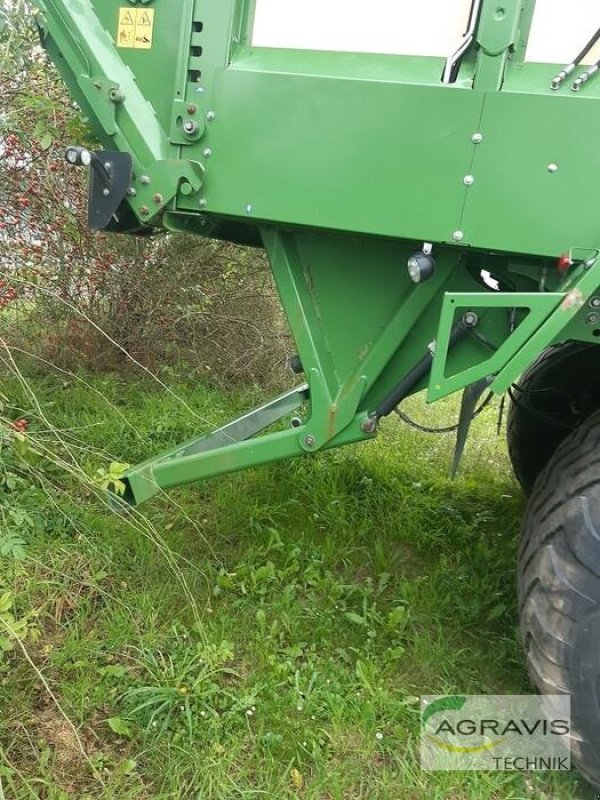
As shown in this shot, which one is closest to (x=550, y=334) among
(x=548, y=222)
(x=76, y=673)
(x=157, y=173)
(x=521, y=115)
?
(x=548, y=222)

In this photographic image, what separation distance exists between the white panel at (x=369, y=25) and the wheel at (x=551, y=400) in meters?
1.22

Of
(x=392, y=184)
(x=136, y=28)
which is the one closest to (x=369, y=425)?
(x=392, y=184)

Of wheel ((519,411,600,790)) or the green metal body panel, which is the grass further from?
the green metal body panel

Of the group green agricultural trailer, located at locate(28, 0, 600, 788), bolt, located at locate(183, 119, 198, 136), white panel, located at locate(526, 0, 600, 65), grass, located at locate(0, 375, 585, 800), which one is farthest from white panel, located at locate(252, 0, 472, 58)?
grass, located at locate(0, 375, 585, 800)

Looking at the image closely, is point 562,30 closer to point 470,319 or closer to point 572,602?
point 470,319

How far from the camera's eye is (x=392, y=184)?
177 cm

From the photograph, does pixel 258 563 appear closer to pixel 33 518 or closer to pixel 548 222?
pixel 33 518

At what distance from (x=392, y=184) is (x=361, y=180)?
0.28 ft

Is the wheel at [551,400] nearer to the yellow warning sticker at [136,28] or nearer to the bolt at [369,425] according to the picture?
the bolt at [369,425]

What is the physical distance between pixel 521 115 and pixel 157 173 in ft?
3.37

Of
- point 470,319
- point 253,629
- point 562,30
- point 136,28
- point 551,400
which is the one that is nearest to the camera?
point 562,30

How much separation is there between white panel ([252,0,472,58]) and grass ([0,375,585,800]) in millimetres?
1279

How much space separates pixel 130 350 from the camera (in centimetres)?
446

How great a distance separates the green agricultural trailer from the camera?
1.63 meters
